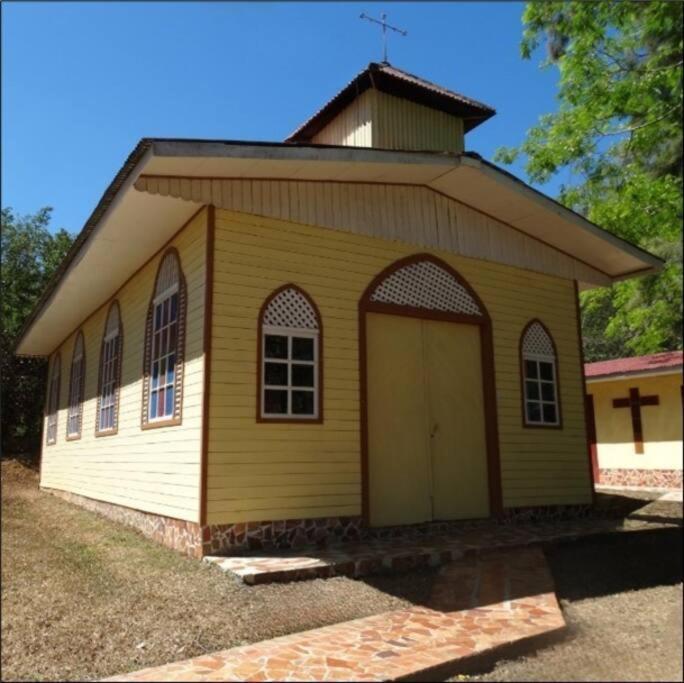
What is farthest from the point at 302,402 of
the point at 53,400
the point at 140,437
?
the point at 53,400

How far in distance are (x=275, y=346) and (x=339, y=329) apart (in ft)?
2.99

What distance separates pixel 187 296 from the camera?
772 cm

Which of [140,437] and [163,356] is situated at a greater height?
[163,356]

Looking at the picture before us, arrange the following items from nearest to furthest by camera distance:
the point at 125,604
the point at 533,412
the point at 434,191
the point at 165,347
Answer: the point at 125,604 < the point at 165,347 < the point at 434,191 < the point at 533,412

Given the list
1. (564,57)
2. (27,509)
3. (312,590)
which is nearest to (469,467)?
(312,590)

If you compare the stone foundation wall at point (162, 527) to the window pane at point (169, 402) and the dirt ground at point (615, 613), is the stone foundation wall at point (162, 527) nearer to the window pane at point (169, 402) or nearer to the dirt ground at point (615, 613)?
the window pane at point (169, 402)

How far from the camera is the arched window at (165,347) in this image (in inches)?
303

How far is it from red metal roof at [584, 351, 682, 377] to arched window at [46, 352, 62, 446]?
11877 millimetres

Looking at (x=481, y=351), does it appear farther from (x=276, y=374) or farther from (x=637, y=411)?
(x=637, y=411)

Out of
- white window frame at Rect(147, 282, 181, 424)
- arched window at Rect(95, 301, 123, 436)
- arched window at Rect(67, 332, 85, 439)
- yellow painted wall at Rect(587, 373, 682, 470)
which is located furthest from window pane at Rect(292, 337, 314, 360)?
yellow painted wall at Rect(587, 373, 682, 470)

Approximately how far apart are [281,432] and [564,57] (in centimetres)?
907

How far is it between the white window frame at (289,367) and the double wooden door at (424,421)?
0.84 meters

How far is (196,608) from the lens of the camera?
16.6 feet

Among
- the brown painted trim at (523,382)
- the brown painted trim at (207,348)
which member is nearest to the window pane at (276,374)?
the brown painted trim at (207,348)
